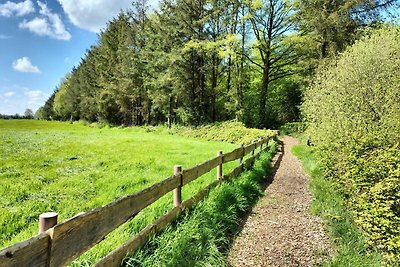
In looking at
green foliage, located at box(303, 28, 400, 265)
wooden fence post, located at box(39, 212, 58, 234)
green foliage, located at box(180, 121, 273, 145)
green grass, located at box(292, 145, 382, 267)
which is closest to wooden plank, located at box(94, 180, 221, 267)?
wooden fence post, located at box(39, 212, 58, 234)

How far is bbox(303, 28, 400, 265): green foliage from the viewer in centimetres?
568

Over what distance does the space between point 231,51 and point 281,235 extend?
2136 centimetres

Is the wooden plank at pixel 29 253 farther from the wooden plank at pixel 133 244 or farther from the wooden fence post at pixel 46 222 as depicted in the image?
the wooden plank at pixel 133 244

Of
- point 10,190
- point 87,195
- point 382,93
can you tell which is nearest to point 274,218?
point 87,195

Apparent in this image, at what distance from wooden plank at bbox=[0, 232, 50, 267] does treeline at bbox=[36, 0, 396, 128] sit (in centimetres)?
2177

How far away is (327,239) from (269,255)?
58.1 inches

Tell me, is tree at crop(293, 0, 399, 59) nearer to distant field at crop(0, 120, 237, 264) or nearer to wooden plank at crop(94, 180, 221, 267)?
distant field at crop(0, 120, 237, 264)

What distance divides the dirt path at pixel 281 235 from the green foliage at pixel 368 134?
0.94 metres

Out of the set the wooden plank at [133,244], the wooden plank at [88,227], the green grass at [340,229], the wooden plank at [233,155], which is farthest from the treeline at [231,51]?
the wooden plank at [88,227]

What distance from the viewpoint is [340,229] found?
21.0ft

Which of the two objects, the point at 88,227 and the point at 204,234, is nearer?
the point at 88,227

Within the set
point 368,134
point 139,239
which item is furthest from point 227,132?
point 139,239

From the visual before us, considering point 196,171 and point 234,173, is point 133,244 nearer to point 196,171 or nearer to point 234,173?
point 196,171

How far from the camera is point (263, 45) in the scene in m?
29.1
